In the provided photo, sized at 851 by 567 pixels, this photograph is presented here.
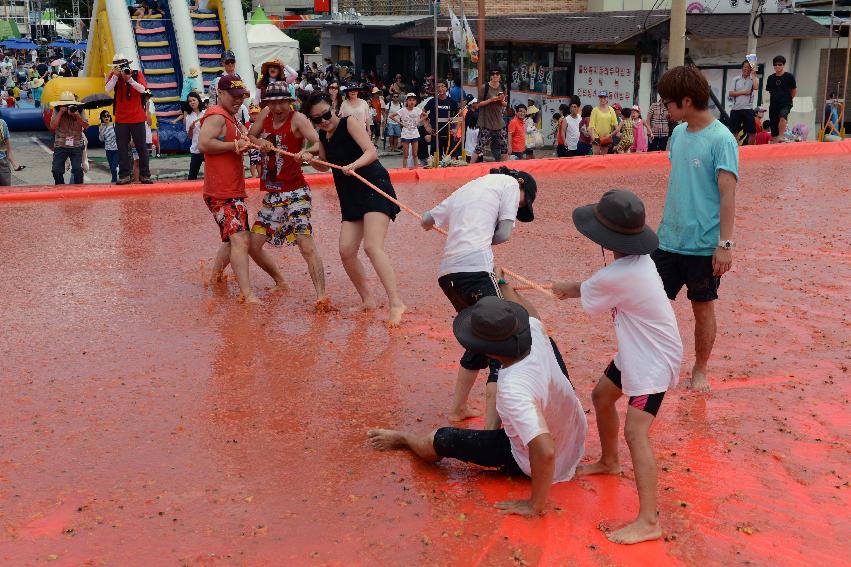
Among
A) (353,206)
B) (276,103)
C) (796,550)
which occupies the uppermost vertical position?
(276,103)

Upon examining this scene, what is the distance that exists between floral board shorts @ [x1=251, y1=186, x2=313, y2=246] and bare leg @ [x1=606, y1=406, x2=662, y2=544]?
4.20 meters

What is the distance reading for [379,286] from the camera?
8398 mm

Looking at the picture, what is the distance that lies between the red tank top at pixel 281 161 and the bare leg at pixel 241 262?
0.45 meters

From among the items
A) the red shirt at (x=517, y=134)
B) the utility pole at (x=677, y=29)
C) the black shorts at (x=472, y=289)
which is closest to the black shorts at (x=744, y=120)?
the utility pole at (x=677, y=29)

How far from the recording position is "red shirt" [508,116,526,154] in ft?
55.3

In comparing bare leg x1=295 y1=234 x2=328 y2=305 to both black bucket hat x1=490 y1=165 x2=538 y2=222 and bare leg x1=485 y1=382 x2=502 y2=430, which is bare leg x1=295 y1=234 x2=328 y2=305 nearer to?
black bucket hat x1=490 y1=165 x2=538 y2=222

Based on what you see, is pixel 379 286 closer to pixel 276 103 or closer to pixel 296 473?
pixel 276 103

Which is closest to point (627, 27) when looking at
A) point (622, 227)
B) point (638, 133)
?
point (638, 133)

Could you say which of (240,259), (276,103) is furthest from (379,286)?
(276,103)

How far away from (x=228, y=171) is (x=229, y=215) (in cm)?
35

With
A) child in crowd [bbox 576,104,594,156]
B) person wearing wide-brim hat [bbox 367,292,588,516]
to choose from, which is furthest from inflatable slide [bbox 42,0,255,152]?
person wearing wide-brim hat [bbox 367,292,588,516]

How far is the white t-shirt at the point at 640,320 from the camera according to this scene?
4230 mm

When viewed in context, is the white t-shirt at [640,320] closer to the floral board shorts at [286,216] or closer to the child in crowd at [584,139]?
the floral board shorts at [286,216]

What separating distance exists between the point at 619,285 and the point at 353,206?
343 centimetres
